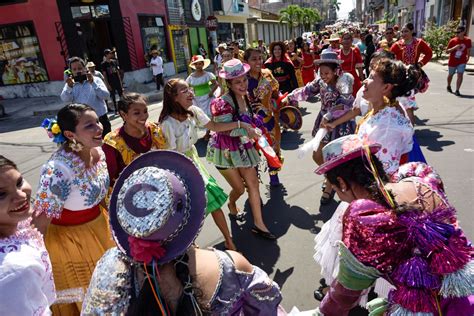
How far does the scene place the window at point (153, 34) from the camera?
58.3ft

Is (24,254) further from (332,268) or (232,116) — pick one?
(232,116)

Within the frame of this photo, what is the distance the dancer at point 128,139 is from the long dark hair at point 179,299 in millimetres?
1766

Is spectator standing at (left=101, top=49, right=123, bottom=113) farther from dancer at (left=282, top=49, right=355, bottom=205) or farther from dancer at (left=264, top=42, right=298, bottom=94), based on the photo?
dancer at (left=282, top=49, right=355, bottom=205)

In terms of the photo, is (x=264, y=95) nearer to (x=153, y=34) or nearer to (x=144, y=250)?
(x=144, y=250)

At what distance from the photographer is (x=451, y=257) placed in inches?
49.4

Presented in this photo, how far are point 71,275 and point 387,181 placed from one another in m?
2.06

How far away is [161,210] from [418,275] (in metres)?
0.96

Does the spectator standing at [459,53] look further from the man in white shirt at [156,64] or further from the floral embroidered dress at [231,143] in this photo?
the man in white shirt at [156,64]

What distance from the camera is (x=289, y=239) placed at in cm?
370

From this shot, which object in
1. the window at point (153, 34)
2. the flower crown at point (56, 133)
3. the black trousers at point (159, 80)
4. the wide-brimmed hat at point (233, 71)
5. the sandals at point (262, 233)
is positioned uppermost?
the window at point (153, 34)

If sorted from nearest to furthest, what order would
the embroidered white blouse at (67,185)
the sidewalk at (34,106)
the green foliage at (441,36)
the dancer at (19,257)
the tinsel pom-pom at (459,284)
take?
the tinsel pom-pom at (459,284) → the dancer at (19,257) → the embroidered white blouse at (67,185) → the sidewalk at (34,106) → the green foliage at (441,36)

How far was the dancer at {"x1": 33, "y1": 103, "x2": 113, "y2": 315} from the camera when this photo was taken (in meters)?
2.24

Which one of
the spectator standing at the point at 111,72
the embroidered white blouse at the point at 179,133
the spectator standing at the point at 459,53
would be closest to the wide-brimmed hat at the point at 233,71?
the embroidered white blouse at the point at 179,133

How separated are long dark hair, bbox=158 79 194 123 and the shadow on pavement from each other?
4480 mm
